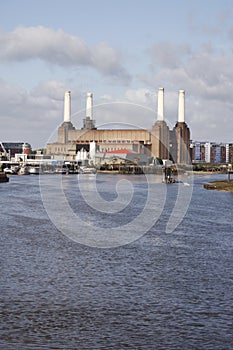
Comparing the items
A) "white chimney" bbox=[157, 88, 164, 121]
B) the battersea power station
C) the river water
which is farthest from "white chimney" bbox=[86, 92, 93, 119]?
the river water

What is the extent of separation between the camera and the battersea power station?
12675 cm

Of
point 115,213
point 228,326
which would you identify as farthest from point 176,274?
point 115,213

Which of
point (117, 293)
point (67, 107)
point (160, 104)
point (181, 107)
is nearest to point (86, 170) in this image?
point (160, 104)

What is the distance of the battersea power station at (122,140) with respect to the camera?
126750mm

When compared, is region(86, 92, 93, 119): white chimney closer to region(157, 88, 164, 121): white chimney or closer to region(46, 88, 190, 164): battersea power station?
region(46, 88, 190, 164): battersea power station

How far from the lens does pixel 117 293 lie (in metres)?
11.0

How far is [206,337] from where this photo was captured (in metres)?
8.60

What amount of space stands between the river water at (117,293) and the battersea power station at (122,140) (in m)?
106

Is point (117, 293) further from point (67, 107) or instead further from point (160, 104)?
point (67, 107)

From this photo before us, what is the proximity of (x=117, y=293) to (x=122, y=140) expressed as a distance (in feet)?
414

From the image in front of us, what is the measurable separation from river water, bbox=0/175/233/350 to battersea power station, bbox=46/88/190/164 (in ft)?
347

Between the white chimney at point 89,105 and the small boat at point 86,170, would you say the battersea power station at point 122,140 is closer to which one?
the white chimney at point 89,105

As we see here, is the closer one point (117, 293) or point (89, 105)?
point (117, 293)

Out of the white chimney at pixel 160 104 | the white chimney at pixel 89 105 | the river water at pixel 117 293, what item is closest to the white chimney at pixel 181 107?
the white chimney at pixel 160 104
